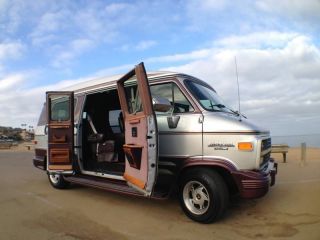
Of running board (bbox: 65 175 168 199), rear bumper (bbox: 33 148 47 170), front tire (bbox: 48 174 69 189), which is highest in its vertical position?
rear bumper (bbox: 33 148 47 170)

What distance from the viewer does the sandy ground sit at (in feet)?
17.0

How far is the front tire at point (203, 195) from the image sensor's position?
17.8 ft

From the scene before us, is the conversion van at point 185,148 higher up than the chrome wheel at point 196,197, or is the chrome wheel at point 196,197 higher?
the conversion van at point 185,148

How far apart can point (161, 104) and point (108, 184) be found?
217 centimetres

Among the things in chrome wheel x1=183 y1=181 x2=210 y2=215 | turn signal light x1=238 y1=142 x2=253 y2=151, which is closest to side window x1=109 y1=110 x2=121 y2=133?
chrome wheel x1=183 y1=181 x2=210 y2=215

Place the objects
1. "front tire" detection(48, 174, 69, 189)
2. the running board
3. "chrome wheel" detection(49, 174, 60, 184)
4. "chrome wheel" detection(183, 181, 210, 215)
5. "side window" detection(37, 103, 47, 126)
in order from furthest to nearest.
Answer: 1. "side window" detection(37, 103, 47, 126)
2. "chrome wheel" detection(49, 174, 60, 184)
3. "front tire" detection(48, 174, 69, 189)
4. the running board
5. "chrome wheel" detection(183, 181, 210, 215)

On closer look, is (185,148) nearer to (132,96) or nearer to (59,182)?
(132,96)

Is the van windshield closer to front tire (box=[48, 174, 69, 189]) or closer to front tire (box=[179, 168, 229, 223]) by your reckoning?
front tire (box=[179, 168, 229, 223])

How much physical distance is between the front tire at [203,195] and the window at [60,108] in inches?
141

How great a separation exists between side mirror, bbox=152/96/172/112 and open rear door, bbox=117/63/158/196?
0.75ft

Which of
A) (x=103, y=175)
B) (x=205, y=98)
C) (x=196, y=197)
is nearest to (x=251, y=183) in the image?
(x=196, y=197)

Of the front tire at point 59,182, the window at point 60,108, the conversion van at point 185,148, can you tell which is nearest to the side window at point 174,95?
the conversion van at point 185,148

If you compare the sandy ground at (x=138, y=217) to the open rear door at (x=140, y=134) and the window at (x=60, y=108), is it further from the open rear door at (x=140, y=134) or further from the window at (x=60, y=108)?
the window at (x=60, y=108)

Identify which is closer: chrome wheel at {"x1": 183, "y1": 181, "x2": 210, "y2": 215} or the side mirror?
chrome wheel at {"x1": 183, "y1": 181, "x2": 210, "y2": 215}
